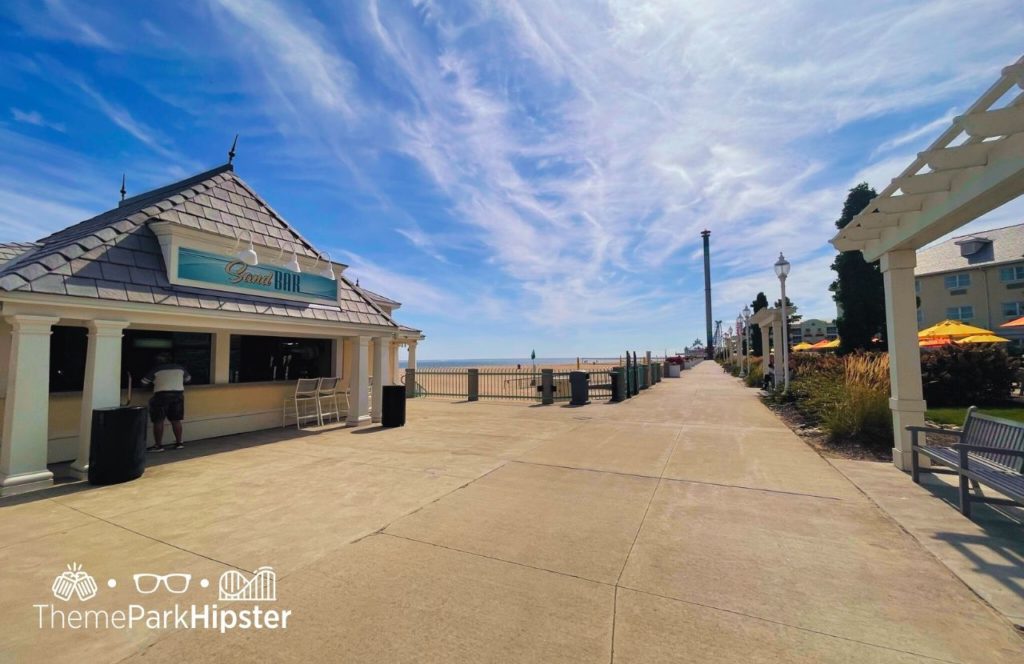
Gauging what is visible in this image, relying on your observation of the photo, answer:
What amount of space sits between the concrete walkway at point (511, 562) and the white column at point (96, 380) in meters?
0.99

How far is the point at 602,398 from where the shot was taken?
16.2 m

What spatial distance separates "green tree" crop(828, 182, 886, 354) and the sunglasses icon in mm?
25587

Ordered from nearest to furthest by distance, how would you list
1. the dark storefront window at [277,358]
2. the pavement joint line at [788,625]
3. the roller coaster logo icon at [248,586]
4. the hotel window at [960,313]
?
the pavement joint line at [788,625] < the roller coaster logo icon at [248,586] < the dark storefront window at [277,358] < the hotel window at [960,313]

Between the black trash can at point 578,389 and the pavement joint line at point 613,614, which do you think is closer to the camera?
the pavement joint line at point 613,614

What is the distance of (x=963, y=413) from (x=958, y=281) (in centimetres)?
4027

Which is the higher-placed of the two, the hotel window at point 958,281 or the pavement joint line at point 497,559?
the hotel window at point 958,281

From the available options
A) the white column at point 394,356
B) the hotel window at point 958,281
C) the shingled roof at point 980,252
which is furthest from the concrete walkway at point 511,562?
the hotel window at point 958,281

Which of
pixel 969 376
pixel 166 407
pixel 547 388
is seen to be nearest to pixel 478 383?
pixel 547 388

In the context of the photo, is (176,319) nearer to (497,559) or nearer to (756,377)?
(497,559)

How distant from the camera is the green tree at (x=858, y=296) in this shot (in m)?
20.6

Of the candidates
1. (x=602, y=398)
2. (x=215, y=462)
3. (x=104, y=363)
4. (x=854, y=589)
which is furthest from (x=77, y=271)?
(x=602, y=398)

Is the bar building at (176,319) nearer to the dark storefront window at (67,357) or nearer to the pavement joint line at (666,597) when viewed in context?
the dark storefront window at (67,357)

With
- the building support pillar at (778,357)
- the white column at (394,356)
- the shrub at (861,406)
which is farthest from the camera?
the white column at (394,356)

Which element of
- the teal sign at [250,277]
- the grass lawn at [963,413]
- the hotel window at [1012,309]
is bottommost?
the grass lawn at [963,413]
